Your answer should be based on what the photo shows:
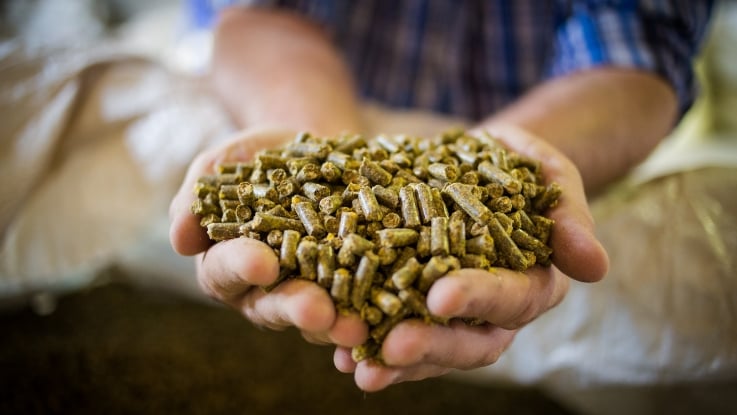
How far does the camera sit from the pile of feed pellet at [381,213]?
1.16m

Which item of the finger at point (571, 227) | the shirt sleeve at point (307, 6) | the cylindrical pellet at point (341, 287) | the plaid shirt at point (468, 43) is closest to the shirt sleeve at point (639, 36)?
the plaid shirt at point (468, 43)

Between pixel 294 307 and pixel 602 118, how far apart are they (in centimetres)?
148

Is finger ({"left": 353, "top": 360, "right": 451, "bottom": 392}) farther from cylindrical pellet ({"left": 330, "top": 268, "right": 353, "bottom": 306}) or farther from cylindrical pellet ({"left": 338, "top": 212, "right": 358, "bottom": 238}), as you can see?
cylindrical pellet ({"left": 338, "top": 212, "right": 358, "bottom": 238})

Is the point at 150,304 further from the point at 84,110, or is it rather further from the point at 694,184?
the point at 694,184

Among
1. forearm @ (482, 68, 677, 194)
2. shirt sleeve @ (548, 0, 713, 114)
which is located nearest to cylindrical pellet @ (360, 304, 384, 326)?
forearm @ (482, 68, 677, 194)

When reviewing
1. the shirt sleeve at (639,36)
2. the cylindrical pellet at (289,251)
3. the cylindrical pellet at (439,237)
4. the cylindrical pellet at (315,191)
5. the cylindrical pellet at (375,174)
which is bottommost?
the cylindrical pellet at (289,251)

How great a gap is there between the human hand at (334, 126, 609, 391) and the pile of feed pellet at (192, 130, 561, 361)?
34 mm

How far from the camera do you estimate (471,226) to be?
4.17 feet

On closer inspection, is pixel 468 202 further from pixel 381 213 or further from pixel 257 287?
pixel 257 287

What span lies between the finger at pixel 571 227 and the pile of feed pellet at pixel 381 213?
3cm

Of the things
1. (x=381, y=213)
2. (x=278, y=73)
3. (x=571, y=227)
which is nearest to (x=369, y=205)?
(x=381, y=213)

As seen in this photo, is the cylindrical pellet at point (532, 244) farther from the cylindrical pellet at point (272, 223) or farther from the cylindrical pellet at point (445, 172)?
the cylindrical pellet at point (272, 223)

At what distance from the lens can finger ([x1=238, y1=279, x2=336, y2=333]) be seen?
1.07 metres

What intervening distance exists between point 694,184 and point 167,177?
2.00 m
